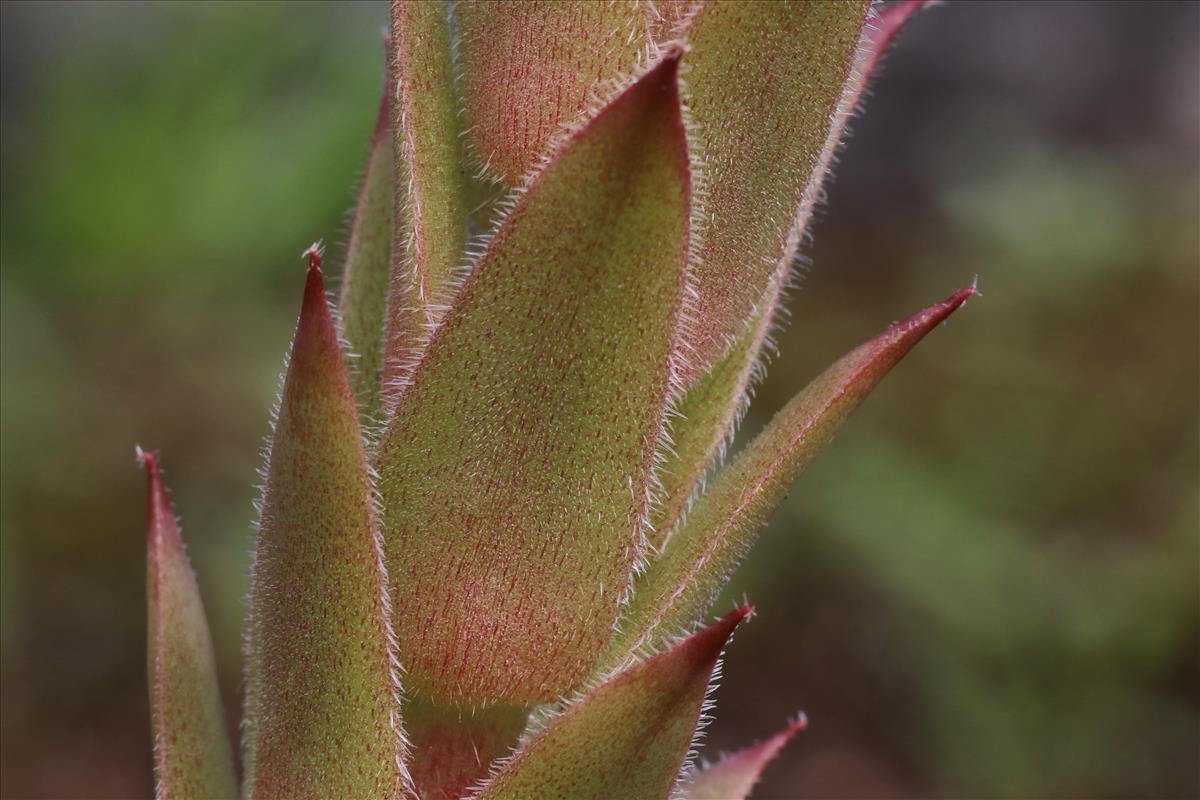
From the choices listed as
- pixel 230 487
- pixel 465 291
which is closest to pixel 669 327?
pixel 465 291

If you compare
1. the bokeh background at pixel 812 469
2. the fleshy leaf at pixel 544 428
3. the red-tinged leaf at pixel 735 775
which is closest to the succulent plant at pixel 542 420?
the fleshy leaf at pixel 544 428

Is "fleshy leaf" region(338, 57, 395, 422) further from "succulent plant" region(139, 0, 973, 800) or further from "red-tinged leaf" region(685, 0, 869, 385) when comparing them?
"red-tinged leaf" region(685, 0, 869, 385)

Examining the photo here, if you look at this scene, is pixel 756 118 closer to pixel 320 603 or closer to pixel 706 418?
pixel 706 418

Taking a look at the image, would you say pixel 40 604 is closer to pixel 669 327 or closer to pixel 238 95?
pixel 238 95

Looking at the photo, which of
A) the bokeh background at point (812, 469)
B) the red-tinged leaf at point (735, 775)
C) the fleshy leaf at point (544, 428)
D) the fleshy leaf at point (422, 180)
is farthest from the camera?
the bokeh background at point (812, 469)

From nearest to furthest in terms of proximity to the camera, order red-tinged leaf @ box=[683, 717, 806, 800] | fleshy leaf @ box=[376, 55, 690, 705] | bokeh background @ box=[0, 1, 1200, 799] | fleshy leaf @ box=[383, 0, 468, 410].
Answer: fleshy leaf @ box=[376, 55, 690, 705], fleshy leaf @ box=[383, 0, 468, 410], red-tinged leaf @ box=[683, 717, 806, 800], bokeh background @ box=[0, 1, 1200, 799]

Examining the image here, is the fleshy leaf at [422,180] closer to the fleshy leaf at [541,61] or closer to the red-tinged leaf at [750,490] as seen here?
the fleshy leaf at [541,61]

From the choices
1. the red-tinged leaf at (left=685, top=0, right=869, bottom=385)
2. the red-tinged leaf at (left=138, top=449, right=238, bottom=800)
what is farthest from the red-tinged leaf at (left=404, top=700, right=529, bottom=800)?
the red-tinged leaf at (left=685, top=0, right=869, bottom=385)
